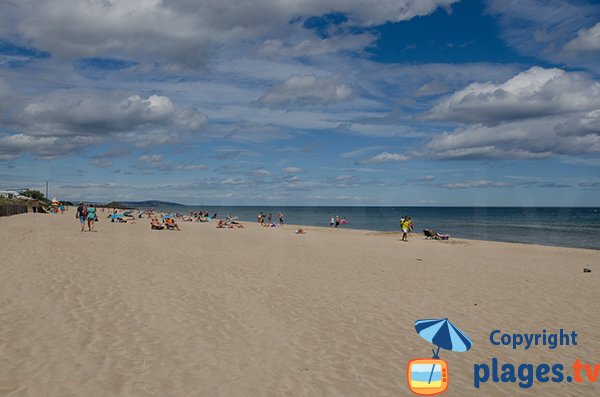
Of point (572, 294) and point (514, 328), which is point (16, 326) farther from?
point (572, 294)

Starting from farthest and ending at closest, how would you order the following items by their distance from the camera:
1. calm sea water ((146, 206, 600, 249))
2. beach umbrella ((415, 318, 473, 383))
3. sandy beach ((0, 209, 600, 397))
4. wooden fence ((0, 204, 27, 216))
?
wooden fence ((0, 204, 27, 216)) < calm sea water ((146, 206, 600, 249)) < sandy beach ((0, 209, 600, 397)) < beach umbrella ((415, 318, 473, 383))

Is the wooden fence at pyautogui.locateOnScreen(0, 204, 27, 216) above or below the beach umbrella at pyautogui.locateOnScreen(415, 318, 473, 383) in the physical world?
above

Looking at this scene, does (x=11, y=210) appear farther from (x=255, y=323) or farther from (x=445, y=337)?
(x=445, y=337)

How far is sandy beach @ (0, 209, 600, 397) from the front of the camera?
5.68 meters

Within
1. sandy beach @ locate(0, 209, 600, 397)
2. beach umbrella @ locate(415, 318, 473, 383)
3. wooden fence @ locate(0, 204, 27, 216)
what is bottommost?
sandy beach @ locate(0, 209, 600, 397)

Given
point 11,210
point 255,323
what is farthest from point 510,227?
point 11,210

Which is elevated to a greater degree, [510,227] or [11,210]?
[11,210]

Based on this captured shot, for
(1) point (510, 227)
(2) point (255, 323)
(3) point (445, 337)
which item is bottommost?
(2) point (255, 323)

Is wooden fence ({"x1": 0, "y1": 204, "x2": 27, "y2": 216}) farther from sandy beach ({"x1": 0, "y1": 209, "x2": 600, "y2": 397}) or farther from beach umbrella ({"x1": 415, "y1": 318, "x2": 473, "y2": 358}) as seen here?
beach umbrella ({"x1": 415, "y1": 318, "x2": 473, "y2": 358})

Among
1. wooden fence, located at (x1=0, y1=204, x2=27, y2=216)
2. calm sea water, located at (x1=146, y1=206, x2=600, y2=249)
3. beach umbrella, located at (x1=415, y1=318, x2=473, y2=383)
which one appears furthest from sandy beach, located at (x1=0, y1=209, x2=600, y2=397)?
wooden fence, located at (x1=0, y1=204, x2=27, y2=216)

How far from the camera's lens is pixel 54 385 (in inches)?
205

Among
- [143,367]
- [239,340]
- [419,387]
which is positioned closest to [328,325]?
[239,340]

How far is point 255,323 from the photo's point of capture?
8266 millimetres

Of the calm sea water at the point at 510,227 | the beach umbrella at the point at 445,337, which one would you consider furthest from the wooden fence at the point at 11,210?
the beach umbrella at the point at 445,337
